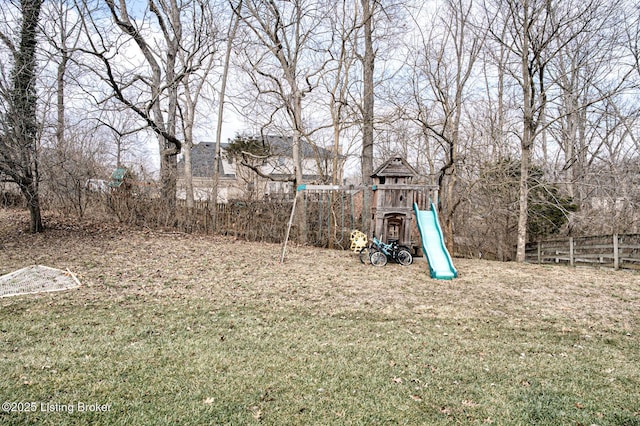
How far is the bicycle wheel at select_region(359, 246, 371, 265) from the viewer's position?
8.75 metres

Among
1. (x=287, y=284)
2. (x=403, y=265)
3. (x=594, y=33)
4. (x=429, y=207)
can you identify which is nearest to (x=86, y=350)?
(x=287, y=284)

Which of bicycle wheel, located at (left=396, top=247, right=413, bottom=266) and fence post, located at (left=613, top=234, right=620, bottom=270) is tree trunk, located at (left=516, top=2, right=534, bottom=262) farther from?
bicycle wheel, located at (left=396, top=247, right=413, bottom=266)

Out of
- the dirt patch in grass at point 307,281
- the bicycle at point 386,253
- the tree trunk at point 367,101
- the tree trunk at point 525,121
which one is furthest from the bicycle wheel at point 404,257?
the tree trunk at point 525,121

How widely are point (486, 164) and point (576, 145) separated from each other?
25.1 ft

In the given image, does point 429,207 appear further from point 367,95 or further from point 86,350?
point 86,350

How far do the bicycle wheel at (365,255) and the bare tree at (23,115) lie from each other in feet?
24.2

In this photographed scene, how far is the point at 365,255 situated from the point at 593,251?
6.17 metres

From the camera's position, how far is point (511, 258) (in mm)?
13617

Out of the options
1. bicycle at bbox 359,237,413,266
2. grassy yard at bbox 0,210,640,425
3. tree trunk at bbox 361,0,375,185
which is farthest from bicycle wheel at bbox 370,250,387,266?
tree trunk at bbox 361,0,375,185

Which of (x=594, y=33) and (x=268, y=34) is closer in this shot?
(x=594, y=33)

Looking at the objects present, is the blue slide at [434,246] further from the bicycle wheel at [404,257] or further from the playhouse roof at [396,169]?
the playhouse roof at [396,169]

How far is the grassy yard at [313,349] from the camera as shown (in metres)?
2.75

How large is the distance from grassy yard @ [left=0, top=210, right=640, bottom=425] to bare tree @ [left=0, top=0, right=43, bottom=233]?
7.47 ft

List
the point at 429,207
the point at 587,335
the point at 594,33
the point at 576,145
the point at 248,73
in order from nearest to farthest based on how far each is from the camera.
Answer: the point at 587,335 < the point at 429,207 < the point at 594,33 < the point at 248,73 < the point at 576,145
